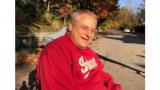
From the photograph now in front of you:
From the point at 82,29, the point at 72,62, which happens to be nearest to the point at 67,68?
the point at 72,62

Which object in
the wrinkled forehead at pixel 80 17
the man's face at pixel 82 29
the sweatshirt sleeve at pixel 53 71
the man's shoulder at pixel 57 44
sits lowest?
the sweatshirt sleeve at pixel 53 71

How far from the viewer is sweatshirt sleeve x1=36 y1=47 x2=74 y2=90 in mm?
1008

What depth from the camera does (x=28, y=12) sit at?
1.32 metres

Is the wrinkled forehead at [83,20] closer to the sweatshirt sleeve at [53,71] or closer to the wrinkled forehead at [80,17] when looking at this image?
the wrinkled forehead at [80,17]

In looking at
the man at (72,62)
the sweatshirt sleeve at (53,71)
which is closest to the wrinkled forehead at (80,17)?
the man at (72,62)

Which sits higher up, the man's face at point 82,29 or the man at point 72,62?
the man's face at point 82,29

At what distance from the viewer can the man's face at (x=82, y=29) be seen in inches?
41.6

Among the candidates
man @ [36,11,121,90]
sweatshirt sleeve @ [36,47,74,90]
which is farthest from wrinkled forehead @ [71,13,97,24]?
sweatshirt sleeve @ [36,47,74,90]

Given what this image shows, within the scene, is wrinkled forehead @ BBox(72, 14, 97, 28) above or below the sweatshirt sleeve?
above

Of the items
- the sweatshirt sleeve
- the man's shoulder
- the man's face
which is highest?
the man's face

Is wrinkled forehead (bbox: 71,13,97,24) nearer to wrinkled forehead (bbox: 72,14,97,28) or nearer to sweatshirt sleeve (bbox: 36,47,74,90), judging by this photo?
wrinkled forehead (bbox: 72,14,97,28)
